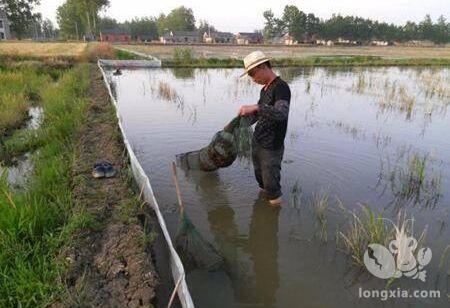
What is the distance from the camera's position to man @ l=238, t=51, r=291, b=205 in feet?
12.8

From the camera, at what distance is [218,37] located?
9350 cm

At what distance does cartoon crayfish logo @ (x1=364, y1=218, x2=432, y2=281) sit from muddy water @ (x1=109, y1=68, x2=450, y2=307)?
7cm

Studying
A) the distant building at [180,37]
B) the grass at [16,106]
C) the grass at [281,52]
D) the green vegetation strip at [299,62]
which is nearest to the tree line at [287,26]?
the distant building at [180,37]

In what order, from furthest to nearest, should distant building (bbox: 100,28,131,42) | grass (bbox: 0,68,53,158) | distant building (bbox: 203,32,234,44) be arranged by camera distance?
distant building (bbox: 203,32,234,44) → distant building (bbox: 100,28,131,42) → grass (bbox: 0,68,53,158)

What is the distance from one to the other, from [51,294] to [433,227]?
3799 mm

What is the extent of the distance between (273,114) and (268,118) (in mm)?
182

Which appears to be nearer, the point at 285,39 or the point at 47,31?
the point at 285,39

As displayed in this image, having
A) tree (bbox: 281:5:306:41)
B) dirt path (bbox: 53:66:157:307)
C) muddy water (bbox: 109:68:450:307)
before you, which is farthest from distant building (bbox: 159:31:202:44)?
dirt path (bbox: 53:66:157:307)

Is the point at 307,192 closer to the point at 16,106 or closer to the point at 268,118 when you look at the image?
the point at 268,118

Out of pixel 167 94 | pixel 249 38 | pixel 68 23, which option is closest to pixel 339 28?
pixel 249 38

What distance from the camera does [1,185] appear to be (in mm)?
3656

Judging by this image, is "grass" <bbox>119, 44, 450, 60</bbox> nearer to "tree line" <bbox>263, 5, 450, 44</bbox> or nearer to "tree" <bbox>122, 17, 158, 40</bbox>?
"tree line" <bbox>263, 5, 450, 44</bbox>

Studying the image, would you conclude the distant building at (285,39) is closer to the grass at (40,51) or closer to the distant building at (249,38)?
the distant building at (249,38)

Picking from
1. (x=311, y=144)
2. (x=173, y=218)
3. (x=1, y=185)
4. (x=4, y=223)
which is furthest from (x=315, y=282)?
(x=311, y=144)
